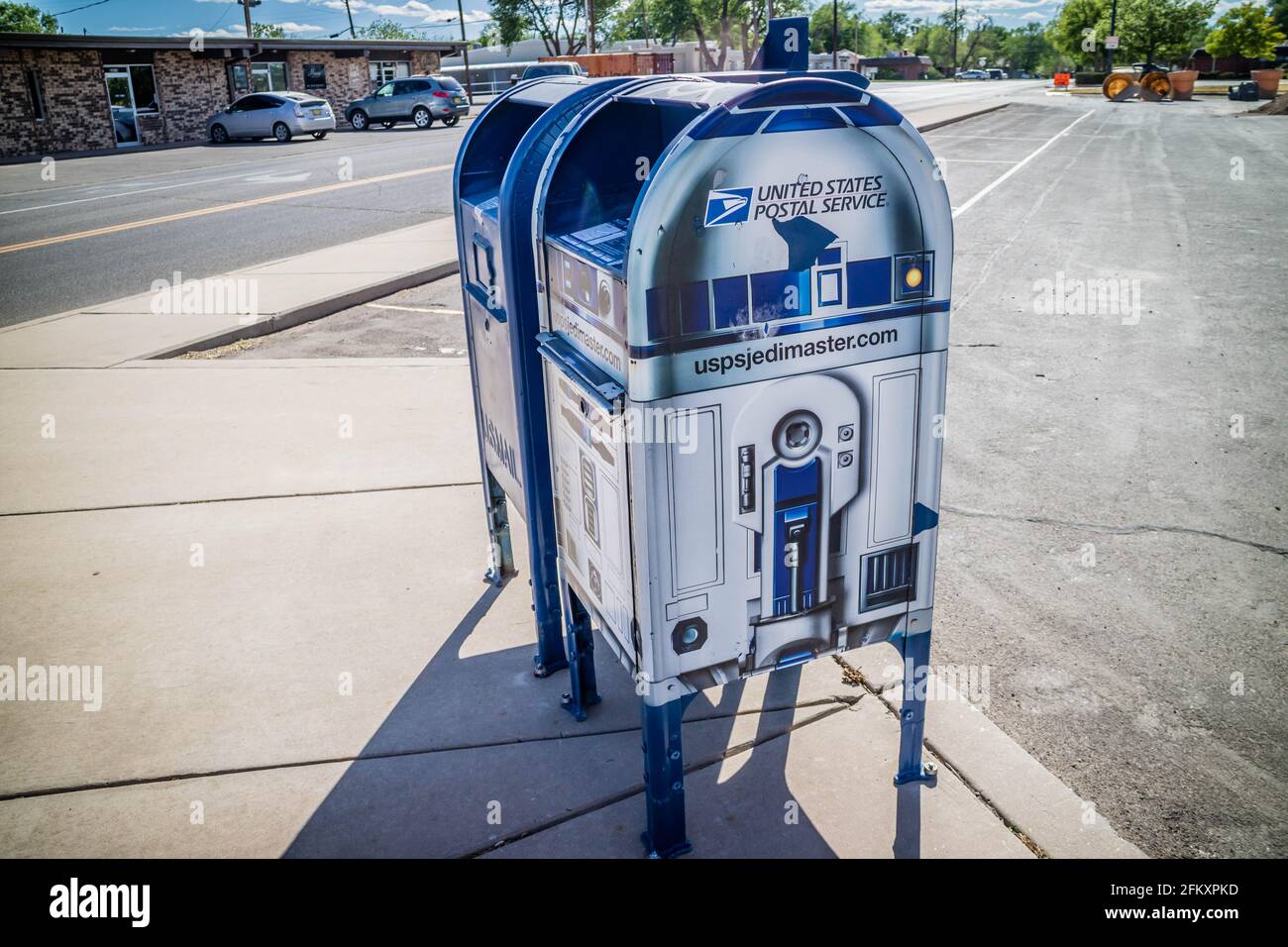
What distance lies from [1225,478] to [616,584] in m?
3.84

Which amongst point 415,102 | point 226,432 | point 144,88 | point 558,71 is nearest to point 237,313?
point 226,432

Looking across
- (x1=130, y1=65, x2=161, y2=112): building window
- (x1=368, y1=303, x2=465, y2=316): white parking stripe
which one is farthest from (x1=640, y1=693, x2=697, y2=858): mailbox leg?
(x1=130, y1=65, x2=161, y2=112): building window

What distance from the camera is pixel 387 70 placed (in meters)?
41.1

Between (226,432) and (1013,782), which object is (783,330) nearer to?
(1013,782)

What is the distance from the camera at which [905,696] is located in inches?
116

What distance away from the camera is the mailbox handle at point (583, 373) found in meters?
2.47

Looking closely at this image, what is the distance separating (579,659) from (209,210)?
1421 centimetres

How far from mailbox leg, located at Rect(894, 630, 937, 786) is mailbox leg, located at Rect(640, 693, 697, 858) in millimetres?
697

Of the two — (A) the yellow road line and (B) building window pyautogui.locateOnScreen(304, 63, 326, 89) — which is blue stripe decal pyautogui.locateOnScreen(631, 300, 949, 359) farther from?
(B) building window pyautogui.locateOnScreen(304, 63, 326, 89)

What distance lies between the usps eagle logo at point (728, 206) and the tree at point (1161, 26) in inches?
3104

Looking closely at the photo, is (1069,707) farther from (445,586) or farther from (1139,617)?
(445,586)

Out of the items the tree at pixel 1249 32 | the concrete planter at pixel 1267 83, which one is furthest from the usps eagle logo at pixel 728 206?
the tree at pixel 1249 32

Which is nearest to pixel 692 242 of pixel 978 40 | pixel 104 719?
pixel 104 719

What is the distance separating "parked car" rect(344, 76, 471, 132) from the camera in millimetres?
Answer: 32438
